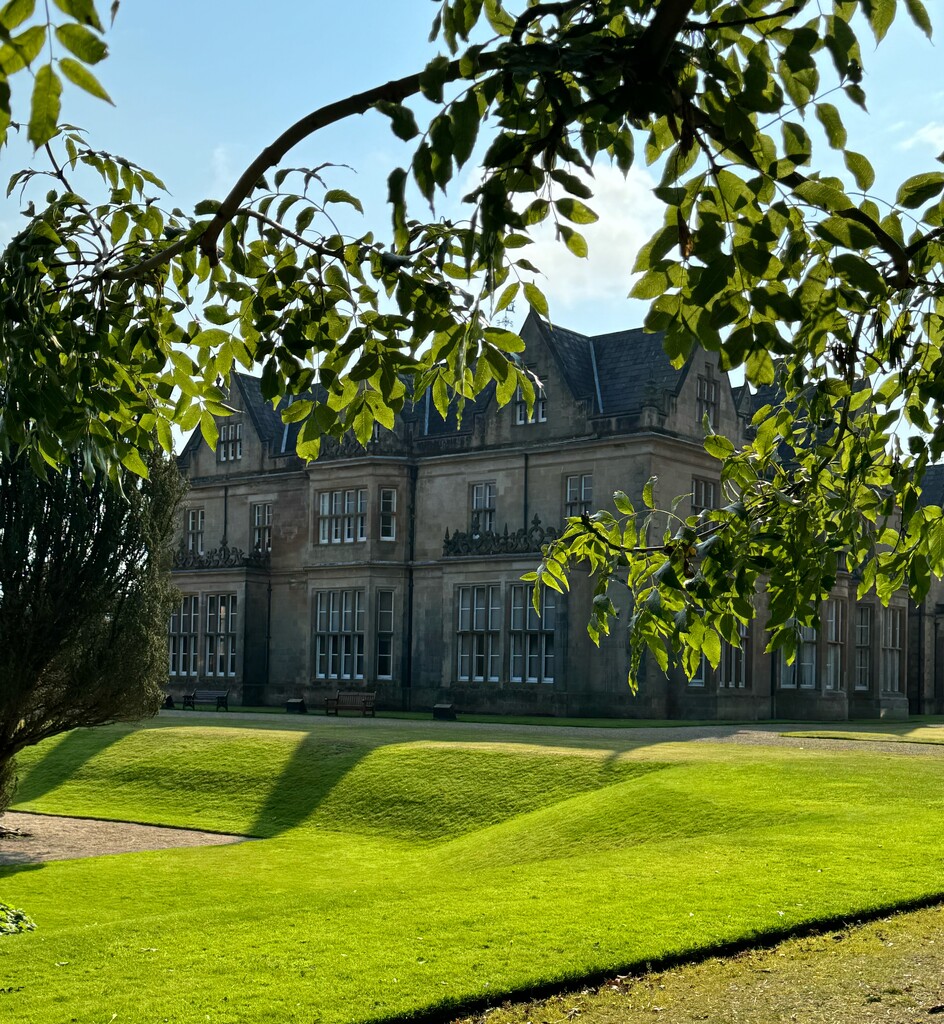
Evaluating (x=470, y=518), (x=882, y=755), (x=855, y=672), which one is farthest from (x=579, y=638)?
(x=882, y=755)

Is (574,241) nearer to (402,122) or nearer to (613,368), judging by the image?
(402,122)

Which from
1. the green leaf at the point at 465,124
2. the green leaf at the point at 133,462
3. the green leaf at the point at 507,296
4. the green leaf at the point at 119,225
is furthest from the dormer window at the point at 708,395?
the green leaf at the point at 465,124

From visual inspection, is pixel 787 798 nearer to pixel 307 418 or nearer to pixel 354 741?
pixel 354 741

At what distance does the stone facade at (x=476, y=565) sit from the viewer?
34344mm

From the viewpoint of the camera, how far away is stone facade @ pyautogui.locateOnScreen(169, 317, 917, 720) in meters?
34.3

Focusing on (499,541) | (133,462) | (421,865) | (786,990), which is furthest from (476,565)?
(133,462)

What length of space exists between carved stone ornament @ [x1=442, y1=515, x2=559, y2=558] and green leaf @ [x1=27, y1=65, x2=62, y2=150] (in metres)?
30.1

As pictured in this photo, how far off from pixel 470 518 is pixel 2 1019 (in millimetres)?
30121

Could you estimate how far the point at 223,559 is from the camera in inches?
1673

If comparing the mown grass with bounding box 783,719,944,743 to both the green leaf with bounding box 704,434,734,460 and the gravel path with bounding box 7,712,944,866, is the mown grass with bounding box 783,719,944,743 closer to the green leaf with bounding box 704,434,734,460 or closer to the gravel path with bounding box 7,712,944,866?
the gravel path with bounding box 7,712,944,866

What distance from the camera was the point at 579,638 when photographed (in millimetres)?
34250

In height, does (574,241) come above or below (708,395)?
below

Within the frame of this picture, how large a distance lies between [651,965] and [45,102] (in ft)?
22.7

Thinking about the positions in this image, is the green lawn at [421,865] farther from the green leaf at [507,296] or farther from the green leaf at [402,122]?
the green leaf at [402,122]
